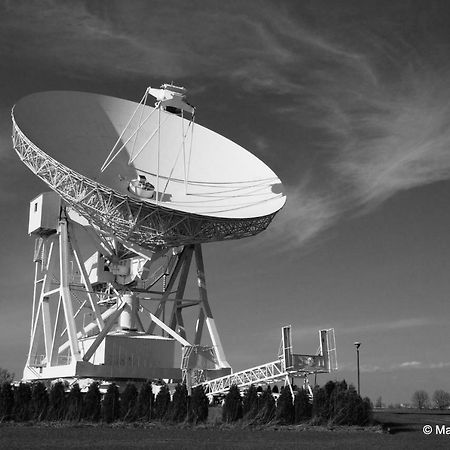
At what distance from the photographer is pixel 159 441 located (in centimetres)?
2323

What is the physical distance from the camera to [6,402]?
31219 mm

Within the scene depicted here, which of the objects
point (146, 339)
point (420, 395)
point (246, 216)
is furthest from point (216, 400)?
point (420, 395)

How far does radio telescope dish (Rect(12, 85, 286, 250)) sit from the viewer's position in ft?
128

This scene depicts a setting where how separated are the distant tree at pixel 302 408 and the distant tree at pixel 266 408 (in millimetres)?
1040

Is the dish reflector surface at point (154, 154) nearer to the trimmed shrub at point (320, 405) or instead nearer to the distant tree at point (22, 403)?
the distant tree at point (22, 403)

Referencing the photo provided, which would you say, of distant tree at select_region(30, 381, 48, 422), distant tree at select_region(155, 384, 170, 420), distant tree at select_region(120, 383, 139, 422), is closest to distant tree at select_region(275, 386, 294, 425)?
distant tree at select_region(155, 384, 170, 420)

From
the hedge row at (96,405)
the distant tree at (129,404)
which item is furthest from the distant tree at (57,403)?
the distant tree at (129,404)

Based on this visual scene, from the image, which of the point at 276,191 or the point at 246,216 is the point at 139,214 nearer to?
the point at 246,216

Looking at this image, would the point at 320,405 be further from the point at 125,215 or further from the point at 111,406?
the point at 125,215

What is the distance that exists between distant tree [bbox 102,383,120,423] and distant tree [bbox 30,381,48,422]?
106 inches

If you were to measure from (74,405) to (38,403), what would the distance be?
1692 millimetres

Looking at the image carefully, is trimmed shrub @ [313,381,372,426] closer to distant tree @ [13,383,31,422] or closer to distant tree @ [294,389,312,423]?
distant tree @ [294,389,312,423]

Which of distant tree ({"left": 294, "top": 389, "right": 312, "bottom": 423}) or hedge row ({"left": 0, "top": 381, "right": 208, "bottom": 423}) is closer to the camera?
hedge row ({"left": 0, "top": 381, "right": 208, "bottom": 423})

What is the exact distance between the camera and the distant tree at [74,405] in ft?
101
